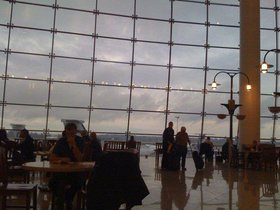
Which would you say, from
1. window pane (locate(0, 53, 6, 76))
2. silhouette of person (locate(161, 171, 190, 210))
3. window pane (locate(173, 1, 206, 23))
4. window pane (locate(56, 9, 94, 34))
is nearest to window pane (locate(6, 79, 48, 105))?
window pane (locate(0, 53, 6, 76))

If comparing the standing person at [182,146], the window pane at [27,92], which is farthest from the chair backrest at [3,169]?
the window pane at [27,92]

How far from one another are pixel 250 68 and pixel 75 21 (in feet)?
20.3

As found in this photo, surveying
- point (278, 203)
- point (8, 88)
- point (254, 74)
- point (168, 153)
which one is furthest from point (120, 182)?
point (254, 74)

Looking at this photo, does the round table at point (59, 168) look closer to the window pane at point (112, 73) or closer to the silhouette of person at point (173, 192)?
the silhouette of person at point (173, 192)

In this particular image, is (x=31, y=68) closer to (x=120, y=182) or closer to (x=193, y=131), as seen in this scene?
(x=193, y=131)

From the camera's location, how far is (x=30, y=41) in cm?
1316

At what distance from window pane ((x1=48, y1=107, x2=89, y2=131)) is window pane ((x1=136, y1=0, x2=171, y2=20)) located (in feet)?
13.4

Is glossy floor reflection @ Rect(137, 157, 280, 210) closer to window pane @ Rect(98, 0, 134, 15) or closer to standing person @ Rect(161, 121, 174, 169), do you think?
standing person @ Rect(161, 121, 174, 169)

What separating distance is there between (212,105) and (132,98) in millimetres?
3003

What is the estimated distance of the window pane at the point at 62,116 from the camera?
43.3ft

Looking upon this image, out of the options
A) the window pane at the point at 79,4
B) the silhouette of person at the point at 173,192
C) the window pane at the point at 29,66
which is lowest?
the silhouette of person at the point at 173,192

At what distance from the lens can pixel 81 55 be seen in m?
13.6

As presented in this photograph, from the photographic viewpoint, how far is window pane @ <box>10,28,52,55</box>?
42.4ft

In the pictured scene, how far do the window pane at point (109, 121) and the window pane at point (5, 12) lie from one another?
4108 mm
